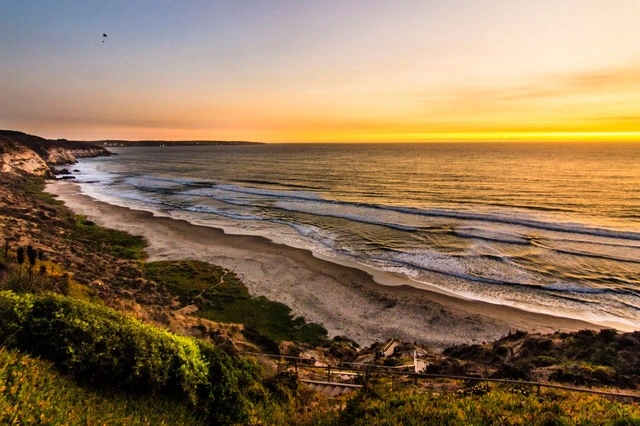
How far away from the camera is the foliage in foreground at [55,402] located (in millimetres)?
5293

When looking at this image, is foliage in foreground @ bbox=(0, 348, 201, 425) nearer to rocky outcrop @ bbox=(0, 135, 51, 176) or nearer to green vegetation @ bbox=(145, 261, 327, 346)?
green vegetation @ bbox=(145, 261, 327, 346)

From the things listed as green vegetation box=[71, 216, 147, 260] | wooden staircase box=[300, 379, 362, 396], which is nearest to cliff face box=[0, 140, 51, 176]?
green vegetation box=[71, 216, 147, 260]

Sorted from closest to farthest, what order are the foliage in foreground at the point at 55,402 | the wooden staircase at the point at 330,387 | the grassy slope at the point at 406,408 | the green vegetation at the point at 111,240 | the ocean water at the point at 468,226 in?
the foliage in foreground at the point at 55,402, the grassy slope at the point at 406,408, the wooden staircase at the point at 330,387, the ocean water at the point at 468,226, the green vegetation at the point at 111,240

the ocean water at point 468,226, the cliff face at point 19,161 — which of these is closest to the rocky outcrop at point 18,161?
the cliff face at point 19,161

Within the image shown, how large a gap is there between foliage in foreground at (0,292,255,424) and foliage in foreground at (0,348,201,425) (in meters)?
0.30

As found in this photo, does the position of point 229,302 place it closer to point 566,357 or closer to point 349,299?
point 349,299

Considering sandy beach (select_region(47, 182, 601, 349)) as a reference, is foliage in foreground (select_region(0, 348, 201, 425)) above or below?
above

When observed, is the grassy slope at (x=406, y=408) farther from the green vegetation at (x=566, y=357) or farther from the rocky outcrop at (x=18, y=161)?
the rocky outcrop at (x=18, y=161)

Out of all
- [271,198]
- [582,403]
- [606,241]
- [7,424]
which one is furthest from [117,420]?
[271,198]

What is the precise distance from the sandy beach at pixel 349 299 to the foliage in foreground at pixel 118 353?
10.8 meters

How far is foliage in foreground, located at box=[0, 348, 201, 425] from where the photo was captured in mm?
5293

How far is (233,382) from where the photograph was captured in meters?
9.12

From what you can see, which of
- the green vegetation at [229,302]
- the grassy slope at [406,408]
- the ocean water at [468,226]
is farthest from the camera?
the ocean water at [468,226]

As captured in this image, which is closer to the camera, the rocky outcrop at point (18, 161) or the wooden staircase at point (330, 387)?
the wooden staircase at point (330, 387)
